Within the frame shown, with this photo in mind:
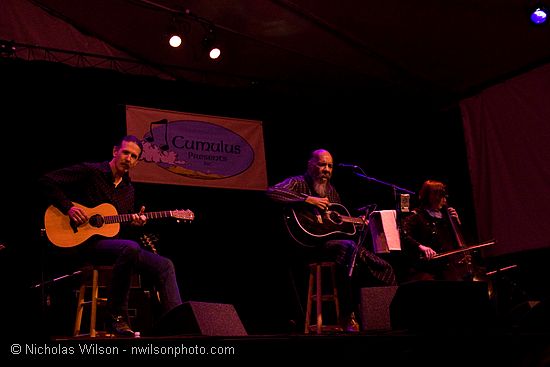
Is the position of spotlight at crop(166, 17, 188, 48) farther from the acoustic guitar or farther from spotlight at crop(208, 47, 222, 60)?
the acoustic guitar

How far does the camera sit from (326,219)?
6.26 m

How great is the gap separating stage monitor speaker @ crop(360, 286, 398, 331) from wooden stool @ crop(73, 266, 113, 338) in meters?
2.19

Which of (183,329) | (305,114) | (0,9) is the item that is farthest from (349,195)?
(183,329)

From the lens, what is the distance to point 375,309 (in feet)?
14.5

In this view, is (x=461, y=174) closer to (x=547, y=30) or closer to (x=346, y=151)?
(x=346, y=151)

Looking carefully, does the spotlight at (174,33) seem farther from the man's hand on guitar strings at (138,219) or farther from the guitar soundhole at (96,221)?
the guitar soundhole at (96,221)

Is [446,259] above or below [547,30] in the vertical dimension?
below

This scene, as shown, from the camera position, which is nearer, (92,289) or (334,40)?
(92,289)

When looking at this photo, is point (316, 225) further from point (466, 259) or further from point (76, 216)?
point (76, 216)

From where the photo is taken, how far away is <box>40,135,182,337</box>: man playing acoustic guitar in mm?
5059

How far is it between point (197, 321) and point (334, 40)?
15.1 ft

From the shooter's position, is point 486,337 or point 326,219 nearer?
point 486,337

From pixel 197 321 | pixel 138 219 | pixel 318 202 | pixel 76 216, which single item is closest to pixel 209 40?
pixel 318 202

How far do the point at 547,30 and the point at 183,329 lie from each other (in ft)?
17.5
